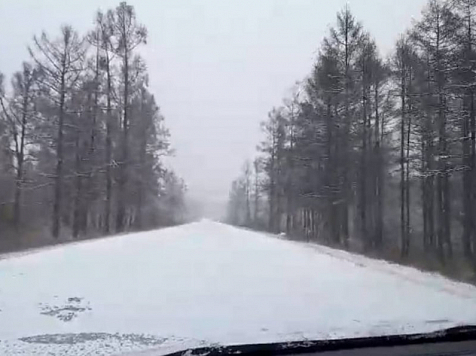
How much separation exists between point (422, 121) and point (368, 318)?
20.3 meters

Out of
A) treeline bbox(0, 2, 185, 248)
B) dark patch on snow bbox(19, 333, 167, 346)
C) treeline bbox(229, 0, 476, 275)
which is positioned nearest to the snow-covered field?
dark patch on snow bbox(19, 333, 167, 346)

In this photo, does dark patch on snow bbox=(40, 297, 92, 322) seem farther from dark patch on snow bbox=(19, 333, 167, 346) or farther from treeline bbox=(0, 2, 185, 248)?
treeline bbox=(0, 2, 185, 248)

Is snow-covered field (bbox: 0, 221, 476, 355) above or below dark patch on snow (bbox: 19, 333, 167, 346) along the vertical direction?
above

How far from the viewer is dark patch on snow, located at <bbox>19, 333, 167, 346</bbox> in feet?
24.0

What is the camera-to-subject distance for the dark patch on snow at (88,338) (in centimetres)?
732

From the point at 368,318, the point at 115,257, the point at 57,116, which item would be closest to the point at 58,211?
the point at 57,116

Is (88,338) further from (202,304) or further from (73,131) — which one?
(73,131)

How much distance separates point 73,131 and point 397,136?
62.7ft

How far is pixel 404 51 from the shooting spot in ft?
99.9

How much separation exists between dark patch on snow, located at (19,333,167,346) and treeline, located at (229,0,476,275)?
46.1 feet

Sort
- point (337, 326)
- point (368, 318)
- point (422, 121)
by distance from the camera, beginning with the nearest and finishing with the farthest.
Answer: point (337, 326)
point (368, 318)
point (422, 121)

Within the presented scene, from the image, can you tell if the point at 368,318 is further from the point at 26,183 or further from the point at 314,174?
the point at 26,183

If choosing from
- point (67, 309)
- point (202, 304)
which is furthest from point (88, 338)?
point (202, 304)

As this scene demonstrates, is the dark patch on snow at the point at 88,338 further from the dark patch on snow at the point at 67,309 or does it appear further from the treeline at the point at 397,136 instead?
the treeline at the point at 397,136
